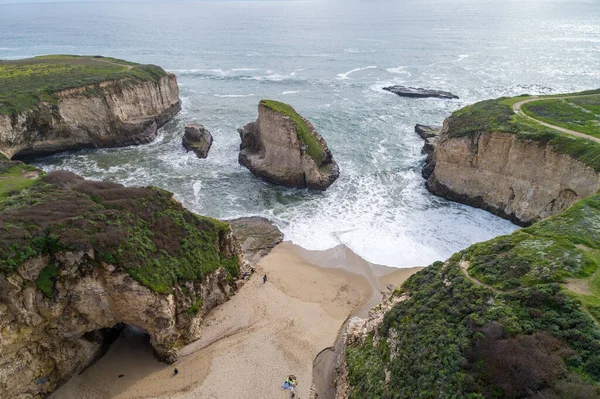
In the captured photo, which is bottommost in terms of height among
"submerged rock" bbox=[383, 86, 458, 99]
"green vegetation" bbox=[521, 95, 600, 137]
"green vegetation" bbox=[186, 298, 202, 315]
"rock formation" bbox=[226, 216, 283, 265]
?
"rock formation" bbox=[226, 216, 283, 265]

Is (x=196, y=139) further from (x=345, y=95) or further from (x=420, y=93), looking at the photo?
(x=420, y=93)

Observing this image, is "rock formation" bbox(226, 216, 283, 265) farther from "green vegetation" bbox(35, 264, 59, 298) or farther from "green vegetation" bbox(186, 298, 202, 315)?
"green vegetation" bbox(35, 264, 59, 298)

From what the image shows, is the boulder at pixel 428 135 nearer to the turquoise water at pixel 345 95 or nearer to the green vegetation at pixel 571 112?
the turquoise water at pixel 345 95

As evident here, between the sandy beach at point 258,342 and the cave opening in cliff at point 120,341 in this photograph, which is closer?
the sandy beach at point 258,342

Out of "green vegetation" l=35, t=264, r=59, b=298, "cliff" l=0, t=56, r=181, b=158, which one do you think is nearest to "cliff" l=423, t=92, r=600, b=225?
"green vegetation" l=35, t=264, r=59, b=298

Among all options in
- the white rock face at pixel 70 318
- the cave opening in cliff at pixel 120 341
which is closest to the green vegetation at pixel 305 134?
the white rock face at pixel 70 318

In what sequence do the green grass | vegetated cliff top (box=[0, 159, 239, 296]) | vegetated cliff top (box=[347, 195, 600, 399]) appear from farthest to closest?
the green grass < vegetated cliff top (box=[0, 159, 239, 296]) < vegetated cliff top (box=[347, 195, 600, 399])
